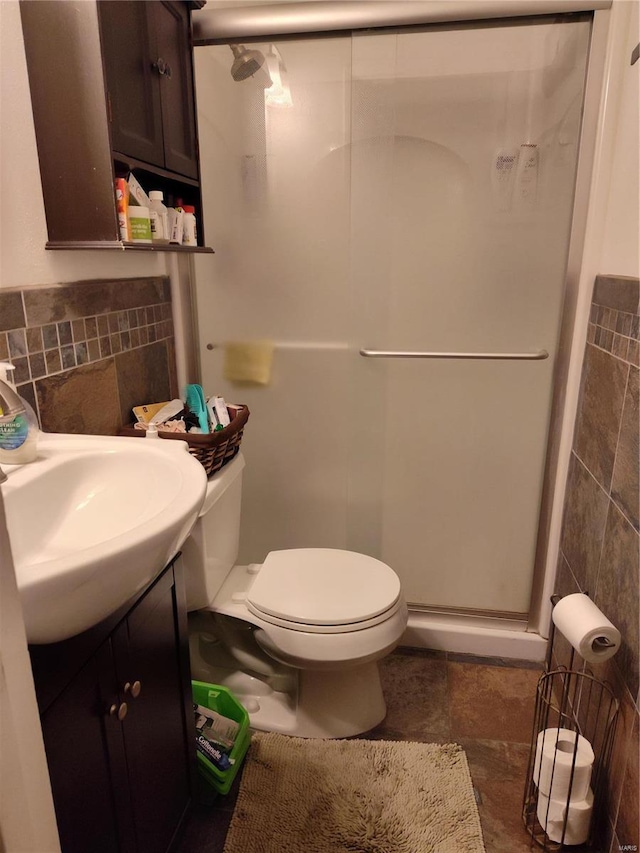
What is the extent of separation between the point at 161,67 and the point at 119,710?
1.33 meters

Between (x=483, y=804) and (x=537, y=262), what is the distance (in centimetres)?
139

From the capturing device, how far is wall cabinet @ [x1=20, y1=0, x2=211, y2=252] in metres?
1.08

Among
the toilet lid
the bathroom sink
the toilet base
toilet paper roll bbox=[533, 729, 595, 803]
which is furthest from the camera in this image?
the toilet base

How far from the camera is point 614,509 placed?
4.19 ft

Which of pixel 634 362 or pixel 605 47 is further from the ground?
pixel 605 47

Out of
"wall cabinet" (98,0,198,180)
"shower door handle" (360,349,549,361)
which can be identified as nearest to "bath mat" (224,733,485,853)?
"shower door handle" (360,349,549,361)

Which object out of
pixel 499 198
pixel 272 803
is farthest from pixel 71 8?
pixel 272 803

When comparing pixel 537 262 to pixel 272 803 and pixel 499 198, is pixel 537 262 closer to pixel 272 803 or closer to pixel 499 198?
pixel 499 198

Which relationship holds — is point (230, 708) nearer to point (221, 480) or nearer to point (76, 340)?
point (221, 480)

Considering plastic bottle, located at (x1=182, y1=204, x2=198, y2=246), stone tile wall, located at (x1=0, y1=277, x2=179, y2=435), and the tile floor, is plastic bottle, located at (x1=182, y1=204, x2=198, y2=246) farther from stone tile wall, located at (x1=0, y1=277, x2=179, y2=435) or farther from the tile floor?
the tile floor

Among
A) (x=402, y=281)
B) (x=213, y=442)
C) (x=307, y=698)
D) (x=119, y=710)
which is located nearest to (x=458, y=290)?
(x=402, y=281)

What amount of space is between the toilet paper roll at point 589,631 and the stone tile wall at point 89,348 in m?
1.15

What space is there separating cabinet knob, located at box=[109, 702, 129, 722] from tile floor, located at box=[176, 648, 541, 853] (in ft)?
1.66

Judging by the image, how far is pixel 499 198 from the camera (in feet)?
5.10
